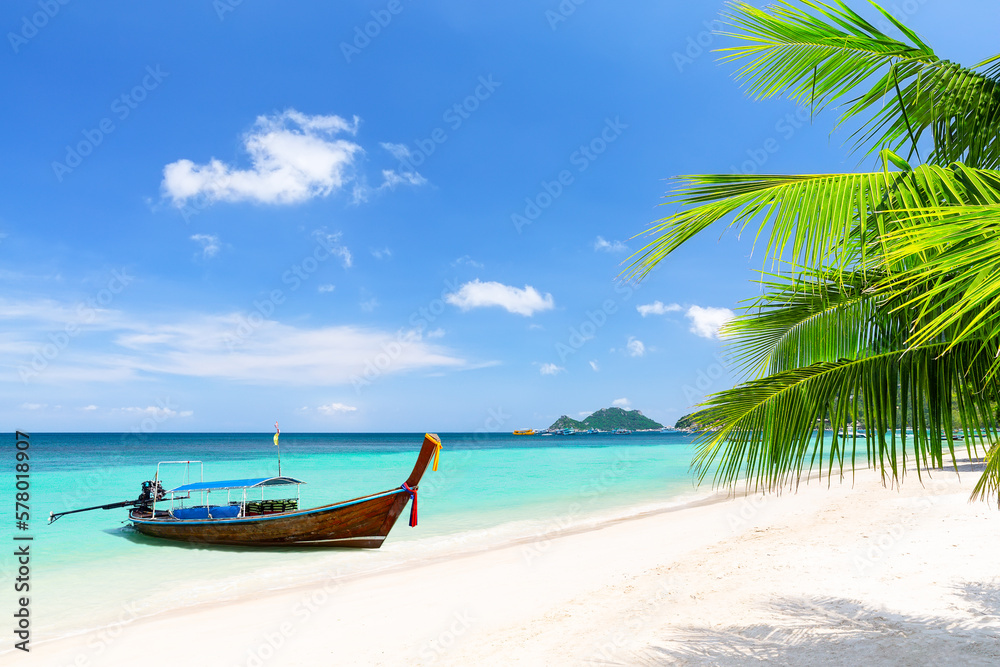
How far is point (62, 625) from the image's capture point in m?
8.62

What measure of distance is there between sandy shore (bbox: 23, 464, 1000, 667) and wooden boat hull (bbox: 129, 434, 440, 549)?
1.53m

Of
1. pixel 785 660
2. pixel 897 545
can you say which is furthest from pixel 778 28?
pixel 897 545

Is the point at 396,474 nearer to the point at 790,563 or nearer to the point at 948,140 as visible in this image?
the point at 790,563

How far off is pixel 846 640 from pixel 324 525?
10.3 meters

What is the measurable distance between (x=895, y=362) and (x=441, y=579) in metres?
8.69

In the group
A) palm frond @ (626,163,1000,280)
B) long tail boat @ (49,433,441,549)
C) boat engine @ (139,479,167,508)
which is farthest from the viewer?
boat engine @ (139,479,167,508)

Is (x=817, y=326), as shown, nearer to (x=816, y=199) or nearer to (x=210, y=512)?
(x=816, y=199)

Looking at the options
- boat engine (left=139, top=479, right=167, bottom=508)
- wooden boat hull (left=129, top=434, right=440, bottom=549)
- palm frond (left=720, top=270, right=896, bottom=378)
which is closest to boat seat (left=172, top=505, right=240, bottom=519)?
boat engine (left=139, top=479, right=167, bottom=508)

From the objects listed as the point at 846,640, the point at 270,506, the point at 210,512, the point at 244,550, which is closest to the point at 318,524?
the point at 244,550

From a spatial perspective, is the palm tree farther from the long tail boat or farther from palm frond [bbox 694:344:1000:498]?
the long tail boat

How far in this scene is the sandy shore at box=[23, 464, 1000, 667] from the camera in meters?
5.14

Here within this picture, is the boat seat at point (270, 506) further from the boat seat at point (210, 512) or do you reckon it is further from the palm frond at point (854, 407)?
the palm frond at point (854, 407)

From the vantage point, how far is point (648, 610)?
6.56 metres

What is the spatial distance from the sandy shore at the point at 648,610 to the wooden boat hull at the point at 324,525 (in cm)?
153
